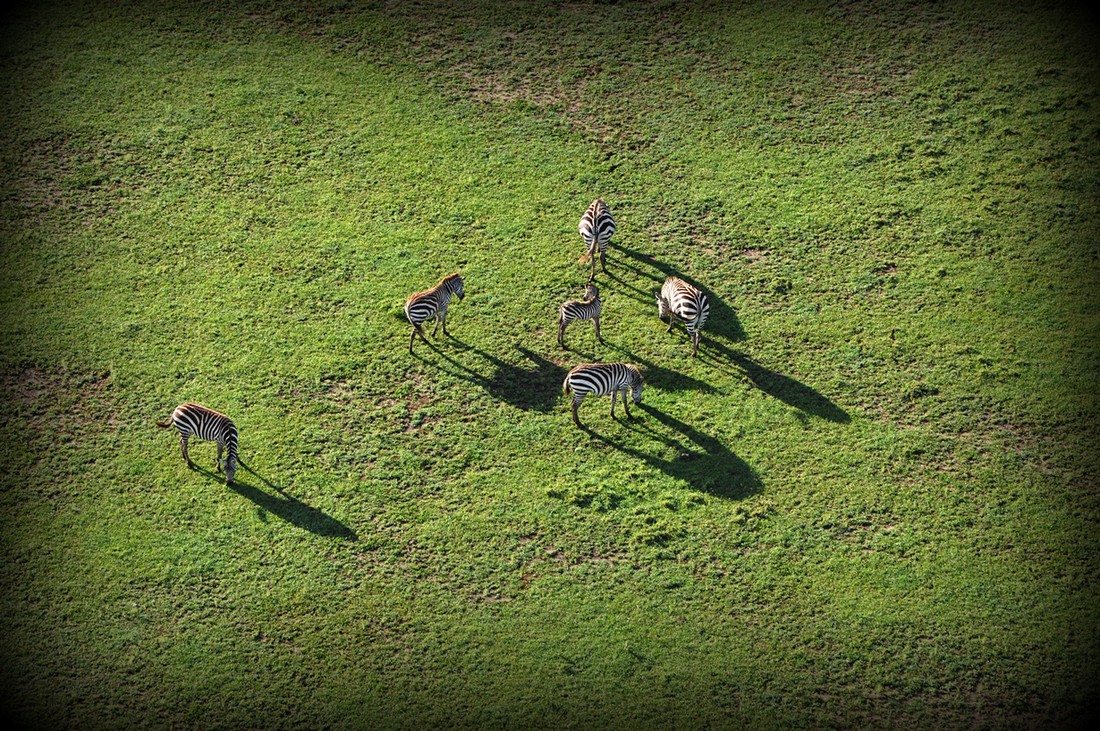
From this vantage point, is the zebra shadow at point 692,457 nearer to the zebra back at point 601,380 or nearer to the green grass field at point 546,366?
the green grass field at point 546,366

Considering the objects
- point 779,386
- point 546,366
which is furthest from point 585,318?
point 779,386

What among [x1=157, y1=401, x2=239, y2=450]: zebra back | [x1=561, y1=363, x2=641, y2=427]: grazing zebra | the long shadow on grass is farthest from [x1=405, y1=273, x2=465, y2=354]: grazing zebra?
[x1=157, y1=401, x2=239, y2=450]: zebra back

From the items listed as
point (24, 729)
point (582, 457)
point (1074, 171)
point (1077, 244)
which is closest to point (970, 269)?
point (1077, 244)

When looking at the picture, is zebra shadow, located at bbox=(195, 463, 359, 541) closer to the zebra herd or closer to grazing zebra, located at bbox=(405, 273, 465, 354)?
the zebra herd

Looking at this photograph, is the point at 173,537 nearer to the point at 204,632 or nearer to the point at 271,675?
the point at 204,632

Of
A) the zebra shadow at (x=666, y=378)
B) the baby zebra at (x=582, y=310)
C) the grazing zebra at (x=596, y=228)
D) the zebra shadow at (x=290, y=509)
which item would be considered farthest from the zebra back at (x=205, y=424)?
the grazing zebra at (x=596, y=228)

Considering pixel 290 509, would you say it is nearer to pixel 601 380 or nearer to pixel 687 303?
pixel 601 380
